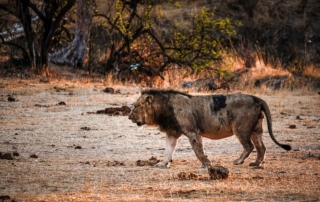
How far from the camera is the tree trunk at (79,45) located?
23.1m

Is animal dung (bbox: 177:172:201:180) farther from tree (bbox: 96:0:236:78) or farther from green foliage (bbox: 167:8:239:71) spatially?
green foliage (bbox: 167:8:239:71)

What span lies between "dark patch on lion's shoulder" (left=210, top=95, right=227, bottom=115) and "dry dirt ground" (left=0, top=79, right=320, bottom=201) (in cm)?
81

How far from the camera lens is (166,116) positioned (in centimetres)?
1071

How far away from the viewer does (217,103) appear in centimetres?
1066

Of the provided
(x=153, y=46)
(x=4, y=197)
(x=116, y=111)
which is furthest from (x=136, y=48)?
(x=4, y=197)

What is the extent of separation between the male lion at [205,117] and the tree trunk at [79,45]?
12.6 m

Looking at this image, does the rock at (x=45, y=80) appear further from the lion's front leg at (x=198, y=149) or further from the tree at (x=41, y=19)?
the lion's front leg at (x=198, y=149)

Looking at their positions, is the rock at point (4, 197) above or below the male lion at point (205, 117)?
below

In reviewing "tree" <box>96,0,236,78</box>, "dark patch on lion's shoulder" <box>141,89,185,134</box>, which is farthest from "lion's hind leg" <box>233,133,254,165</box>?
"tree" <box>96,0,236,78</box>

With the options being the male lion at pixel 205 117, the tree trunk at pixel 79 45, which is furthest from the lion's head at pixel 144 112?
the tree trunk at pixel 79 45

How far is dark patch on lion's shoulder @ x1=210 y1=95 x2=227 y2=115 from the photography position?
10648 millimetres

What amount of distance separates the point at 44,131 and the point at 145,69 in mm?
10051

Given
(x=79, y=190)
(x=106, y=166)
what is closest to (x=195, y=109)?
(x=106, y=166)

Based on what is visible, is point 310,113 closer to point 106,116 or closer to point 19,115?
point 106,116
